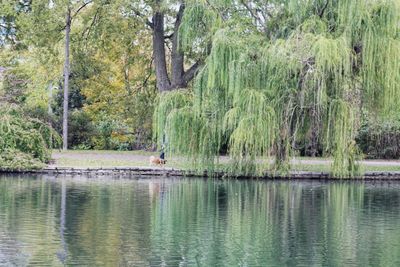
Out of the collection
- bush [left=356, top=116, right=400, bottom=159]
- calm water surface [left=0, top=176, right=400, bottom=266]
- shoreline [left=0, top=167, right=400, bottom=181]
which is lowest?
calm water surface [left=0, top=176, right=400, bottom=266]

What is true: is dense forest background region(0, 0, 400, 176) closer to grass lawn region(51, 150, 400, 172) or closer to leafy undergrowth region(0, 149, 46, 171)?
leafy undergrowth region(0, 149, 46, 171)

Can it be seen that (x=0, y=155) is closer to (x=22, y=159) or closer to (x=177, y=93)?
(x=22, y=159)

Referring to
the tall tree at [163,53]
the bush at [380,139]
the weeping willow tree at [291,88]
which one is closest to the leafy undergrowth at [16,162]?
the weeping willow tree at [291,88]

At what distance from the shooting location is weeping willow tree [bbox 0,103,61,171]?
2655cm

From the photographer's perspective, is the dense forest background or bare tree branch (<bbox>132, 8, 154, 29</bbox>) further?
bare tree branch (<bbox>132, 8, 154, 29</bbox>)

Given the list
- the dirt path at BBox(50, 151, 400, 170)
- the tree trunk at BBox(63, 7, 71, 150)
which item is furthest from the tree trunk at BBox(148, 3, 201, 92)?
the tree trunk at BBox(63, 7, 71, 150)

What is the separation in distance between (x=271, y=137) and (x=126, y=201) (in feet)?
20.7

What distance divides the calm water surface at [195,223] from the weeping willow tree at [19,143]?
4.73 ft

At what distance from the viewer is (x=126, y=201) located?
1984 cm

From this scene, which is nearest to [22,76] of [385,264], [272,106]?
[272,106]

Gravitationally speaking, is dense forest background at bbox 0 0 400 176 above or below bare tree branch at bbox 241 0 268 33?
below

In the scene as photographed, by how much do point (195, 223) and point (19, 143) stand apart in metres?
12.1

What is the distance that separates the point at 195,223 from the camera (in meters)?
16.8

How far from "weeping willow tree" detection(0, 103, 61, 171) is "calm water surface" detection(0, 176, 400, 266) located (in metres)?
1.44
